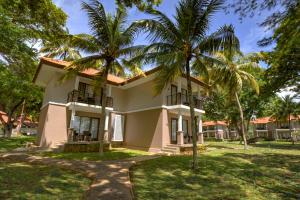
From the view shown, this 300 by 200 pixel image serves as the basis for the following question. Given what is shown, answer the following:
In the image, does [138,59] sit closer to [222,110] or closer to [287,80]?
[287,80]

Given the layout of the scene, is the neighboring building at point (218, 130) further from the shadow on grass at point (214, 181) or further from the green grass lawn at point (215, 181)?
the shadow on grass at point (214, 181)

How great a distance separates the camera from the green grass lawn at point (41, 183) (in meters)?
5.81

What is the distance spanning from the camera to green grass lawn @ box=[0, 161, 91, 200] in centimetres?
581

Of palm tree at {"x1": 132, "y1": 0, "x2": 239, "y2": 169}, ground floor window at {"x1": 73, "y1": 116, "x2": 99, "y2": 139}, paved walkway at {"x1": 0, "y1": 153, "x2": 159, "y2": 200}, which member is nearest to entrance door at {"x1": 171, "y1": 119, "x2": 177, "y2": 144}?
ground floor window at {"x1": 73, "y1": 116, "x2": 99, "y2": 139}

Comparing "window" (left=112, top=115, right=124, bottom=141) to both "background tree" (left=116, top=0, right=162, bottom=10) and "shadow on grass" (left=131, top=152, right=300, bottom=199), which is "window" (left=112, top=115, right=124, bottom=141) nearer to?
"shadow on grass" (left=131, top=152, right=300, bottom=199)

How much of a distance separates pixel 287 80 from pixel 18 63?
51.0 feet

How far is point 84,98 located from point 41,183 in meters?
11.5

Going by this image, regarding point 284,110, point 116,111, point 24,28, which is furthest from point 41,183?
point 284,110

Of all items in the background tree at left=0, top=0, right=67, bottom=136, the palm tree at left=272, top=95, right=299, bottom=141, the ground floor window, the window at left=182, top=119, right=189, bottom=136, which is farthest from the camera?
the palm tree at left=272, top=95, right=299, bottom=141

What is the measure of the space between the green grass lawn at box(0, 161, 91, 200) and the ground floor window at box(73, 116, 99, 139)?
28.2ft

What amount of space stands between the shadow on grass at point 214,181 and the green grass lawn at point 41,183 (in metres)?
2.01

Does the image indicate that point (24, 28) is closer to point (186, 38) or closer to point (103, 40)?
point (103, 40)

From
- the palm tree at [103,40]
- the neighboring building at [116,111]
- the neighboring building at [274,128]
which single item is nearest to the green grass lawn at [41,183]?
the palm tree at [103,40]

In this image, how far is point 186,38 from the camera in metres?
10.1
